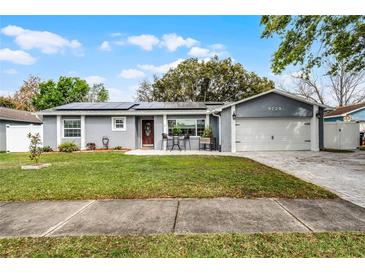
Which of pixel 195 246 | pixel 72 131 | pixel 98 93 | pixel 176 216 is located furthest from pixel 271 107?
pixel 98 93

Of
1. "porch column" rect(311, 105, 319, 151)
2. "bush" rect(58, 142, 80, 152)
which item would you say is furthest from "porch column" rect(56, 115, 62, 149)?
"porch column" rect(311, 105, 319, 151)

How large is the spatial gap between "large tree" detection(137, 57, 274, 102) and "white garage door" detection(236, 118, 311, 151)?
14.9m

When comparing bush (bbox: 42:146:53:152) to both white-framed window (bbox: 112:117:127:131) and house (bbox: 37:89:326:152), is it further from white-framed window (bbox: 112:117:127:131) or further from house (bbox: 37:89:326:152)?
white-framed window (bbox: 112:117:127:131)

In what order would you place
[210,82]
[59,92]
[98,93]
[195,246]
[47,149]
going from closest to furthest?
1. [195,246]
2. [47,149]
3. [210,82]
4. [59,92]
5. [98,93]

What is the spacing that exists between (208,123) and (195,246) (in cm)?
1225

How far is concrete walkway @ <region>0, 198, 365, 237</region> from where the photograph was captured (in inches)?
114

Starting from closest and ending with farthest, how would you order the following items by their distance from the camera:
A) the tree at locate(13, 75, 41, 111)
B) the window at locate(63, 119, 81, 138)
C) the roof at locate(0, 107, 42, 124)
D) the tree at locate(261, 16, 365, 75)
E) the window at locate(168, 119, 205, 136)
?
the tree at locate(261, 16, 365, 75) < the window at locate(168, 119, 205, 136) < the window at locate(63, 119, 81, 138) < the roof at locate(0, 107, 42, 124) < the tree at locate(13, 75, 41, 111)

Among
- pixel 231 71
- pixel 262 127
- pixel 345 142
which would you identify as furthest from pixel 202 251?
pixel 231 71

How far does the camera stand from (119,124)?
14.9 metres

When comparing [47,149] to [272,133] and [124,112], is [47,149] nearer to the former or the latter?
[124,112]

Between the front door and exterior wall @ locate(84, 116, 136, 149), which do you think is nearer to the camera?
exterior wall @ locate(84, 116, 136, 149)

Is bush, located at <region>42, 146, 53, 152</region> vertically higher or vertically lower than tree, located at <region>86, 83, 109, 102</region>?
lower
